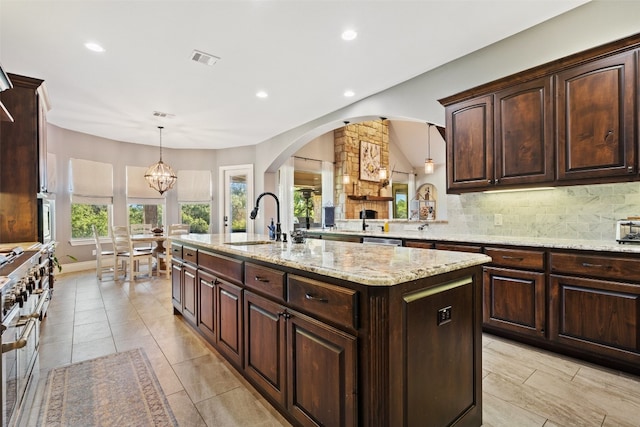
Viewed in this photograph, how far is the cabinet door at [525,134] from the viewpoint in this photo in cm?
256

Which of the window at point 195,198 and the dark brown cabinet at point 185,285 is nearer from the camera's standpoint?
the dark brown cabinet at point 185,285

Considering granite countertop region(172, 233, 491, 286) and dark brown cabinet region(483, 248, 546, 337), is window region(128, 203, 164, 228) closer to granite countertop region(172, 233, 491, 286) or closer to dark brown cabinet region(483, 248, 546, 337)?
granite countertop region(172, 233, 491, 286)

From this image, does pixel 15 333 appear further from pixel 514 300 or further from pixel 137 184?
pixel 137 184

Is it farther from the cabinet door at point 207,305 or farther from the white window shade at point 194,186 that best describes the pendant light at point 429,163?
the cabinet door at point 207,305

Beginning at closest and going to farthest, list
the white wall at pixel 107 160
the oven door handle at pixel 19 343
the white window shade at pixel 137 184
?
1. the oven door handle at pixel 19 343
2. the white wall at pixel 107 160
3. the white window shade at pixel 137 184

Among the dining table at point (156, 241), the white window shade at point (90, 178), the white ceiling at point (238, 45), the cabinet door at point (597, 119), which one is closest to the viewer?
the cabinet door at point (597, 119)

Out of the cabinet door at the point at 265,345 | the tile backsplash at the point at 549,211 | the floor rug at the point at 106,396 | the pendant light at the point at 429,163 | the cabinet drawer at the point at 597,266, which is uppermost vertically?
the pendant light at the point at 429,163

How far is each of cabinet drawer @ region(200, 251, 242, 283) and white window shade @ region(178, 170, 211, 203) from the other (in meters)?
5.42

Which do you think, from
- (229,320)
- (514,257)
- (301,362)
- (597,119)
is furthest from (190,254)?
(597,119)

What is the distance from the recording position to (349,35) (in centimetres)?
286

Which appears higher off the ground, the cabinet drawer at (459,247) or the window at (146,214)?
the window at (146,214)

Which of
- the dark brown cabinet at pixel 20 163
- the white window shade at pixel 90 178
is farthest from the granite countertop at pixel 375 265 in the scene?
the white window shade at pixel 90 178

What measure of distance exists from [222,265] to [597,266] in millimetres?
2652

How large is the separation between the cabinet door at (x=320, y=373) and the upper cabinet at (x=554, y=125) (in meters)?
2.39
